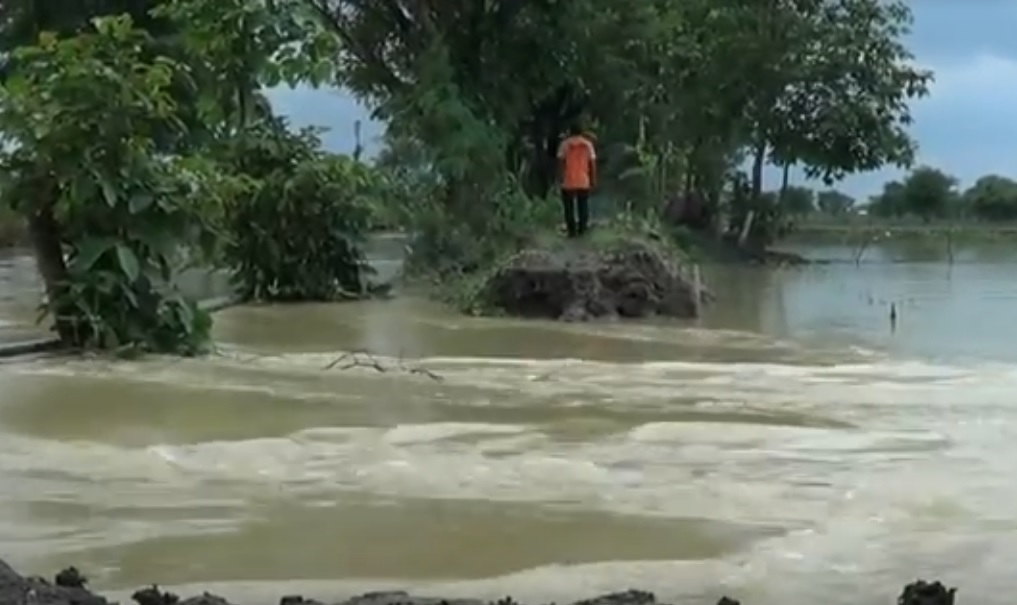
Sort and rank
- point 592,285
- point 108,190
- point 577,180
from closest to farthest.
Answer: point 108,190, point 592,285, point 577,180

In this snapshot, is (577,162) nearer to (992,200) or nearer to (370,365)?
(370,365)

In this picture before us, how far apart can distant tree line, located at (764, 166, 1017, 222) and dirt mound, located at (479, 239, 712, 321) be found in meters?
20.2

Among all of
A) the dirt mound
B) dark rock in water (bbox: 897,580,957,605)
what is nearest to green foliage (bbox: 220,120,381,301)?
the dirt mound

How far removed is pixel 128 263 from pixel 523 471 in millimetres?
5770

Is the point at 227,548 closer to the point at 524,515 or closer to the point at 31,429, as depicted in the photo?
the point at 524,515

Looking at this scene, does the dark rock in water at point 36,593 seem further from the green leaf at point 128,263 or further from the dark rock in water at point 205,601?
the green leaf at point 128,263

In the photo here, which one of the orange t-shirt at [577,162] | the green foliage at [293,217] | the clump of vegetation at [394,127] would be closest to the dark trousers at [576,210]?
the orange t-shirt at [577,162]

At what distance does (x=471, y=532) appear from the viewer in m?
5.66

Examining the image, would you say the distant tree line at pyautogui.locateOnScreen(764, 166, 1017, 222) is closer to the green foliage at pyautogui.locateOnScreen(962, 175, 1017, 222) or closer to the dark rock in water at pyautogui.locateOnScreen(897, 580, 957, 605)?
the green foliage at pyautogui.locateOnScreen(962, 175, 1017, 222)

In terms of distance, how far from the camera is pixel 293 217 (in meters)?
19.2

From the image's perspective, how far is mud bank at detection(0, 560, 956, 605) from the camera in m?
3.92

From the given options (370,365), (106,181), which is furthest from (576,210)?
(370,365)

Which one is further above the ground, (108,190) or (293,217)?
(108,190)

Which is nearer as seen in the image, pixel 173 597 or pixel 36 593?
pixel 36 593
